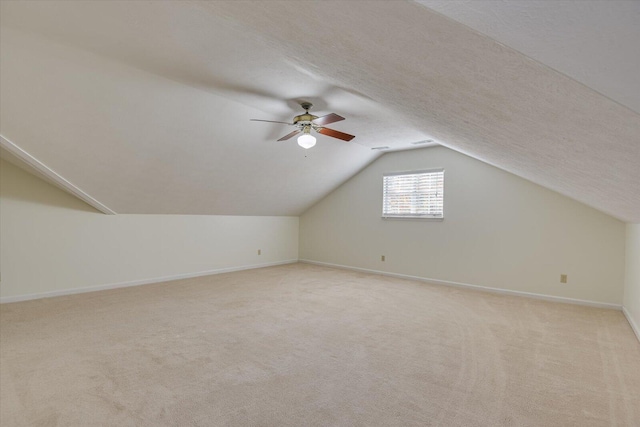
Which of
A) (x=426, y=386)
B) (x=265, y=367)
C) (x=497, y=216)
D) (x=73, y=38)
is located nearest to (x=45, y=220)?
(x=73, y=38)

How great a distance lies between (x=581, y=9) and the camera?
2.06 feet

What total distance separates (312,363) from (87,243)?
13.3ft

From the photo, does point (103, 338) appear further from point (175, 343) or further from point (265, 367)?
point (265, 367)

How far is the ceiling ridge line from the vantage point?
10.8ft

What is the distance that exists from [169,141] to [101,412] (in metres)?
3.00

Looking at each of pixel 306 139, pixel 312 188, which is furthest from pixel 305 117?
pixel 312 188

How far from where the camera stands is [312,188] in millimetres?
6766

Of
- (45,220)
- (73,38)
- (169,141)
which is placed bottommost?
(45,220)

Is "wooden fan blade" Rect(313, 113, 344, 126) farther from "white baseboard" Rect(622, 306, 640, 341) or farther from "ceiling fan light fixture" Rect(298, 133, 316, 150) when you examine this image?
"white baseboard" Rect(622, 306, 640, 341)

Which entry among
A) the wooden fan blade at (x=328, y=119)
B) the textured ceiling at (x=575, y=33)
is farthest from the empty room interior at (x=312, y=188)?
the wooden fan blade at (x=328, y=119)

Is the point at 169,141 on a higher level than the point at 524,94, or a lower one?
higher

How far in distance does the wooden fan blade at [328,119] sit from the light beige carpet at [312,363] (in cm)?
225

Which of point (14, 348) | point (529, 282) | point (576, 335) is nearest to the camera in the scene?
point (14, 348)

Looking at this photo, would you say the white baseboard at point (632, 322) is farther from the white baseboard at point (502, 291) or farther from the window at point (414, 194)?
the window at point (414, 194)
